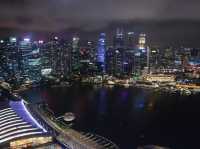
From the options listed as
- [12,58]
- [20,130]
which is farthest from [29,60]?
[20,130]

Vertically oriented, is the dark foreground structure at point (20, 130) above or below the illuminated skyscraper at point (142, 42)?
below

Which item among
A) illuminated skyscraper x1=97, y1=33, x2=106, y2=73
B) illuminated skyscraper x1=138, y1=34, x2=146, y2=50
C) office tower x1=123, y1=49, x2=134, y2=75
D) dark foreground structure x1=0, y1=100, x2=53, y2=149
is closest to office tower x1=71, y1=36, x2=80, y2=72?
illuminated skyscraper x1=97, y1=33, x2=106, y2=73

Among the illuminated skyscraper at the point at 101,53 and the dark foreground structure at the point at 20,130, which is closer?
the dark foreground structure at the point at 20,130

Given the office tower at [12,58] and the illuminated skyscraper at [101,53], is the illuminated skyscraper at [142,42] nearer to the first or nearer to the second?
the illuminated skyscraper at [101,53]

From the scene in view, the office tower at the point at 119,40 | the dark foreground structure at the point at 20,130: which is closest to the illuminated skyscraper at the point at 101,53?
Answer: the office tower at the point at 119,40

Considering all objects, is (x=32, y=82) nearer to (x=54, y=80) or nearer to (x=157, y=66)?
(x=54, y=80)

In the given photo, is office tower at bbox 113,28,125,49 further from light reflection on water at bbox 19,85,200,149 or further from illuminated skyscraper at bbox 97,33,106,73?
light reflection on water at bbox 19,85,200,149

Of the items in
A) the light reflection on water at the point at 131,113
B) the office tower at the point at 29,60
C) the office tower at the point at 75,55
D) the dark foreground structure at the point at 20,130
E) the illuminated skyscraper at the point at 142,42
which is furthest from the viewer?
the illuminated skyscraper at the point at 142,42

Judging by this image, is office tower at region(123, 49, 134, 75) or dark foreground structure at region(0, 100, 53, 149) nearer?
dark foreground structure at region(0, 100, 53, 149)

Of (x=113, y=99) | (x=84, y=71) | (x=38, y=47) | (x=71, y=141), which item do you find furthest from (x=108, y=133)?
(x=38, y=47)

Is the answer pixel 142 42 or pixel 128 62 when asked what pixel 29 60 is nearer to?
pixel 128 62
